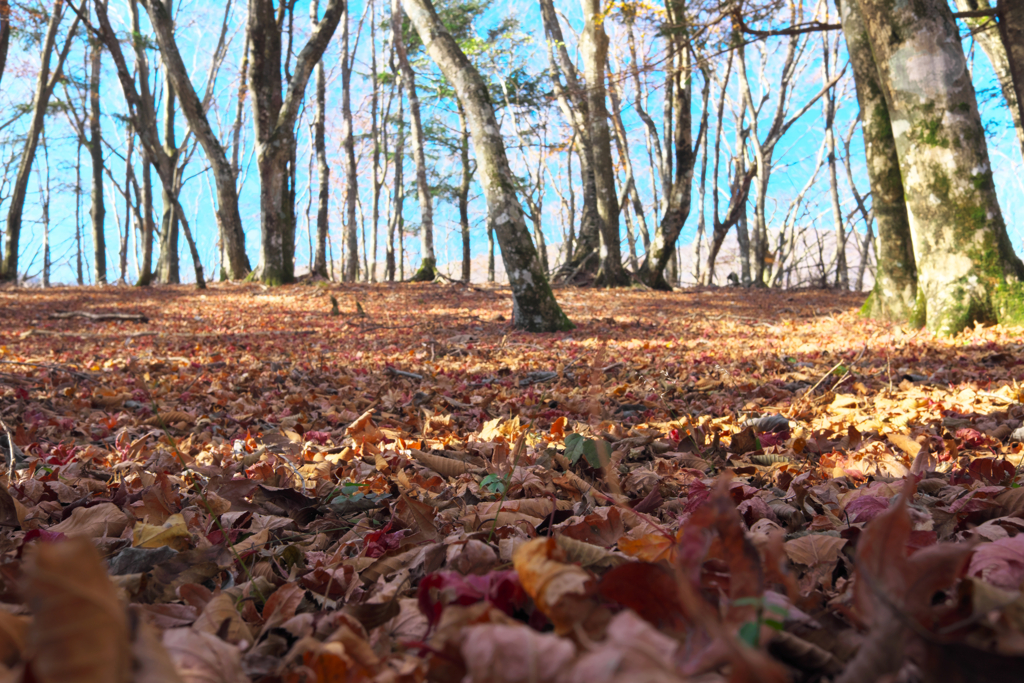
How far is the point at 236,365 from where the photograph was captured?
5.80 metres

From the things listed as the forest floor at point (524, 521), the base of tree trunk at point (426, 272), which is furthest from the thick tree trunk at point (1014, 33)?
the base of tree trunk at point (426, 272)

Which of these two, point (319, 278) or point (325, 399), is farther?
point (319, 278)

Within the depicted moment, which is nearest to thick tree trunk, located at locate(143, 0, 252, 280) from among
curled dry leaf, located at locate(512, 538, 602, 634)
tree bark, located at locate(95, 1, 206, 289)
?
tree bark, located at locate(95, 1, 206, 289)

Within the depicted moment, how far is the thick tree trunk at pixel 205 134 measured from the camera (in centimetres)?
1337

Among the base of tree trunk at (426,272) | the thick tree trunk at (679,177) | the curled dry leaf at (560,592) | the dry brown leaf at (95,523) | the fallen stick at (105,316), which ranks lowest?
the dry brown leaf at (95,523)

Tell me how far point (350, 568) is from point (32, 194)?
4093cm

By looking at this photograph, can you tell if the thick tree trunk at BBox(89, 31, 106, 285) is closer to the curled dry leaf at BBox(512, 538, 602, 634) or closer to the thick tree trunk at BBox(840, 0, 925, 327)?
the thick tree trunk at BBox(840, 0, 925, 327)

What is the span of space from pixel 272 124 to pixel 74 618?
16495 mm

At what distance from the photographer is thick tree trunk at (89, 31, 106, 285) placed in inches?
848

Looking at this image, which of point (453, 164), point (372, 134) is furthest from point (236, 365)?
point (453, 164)

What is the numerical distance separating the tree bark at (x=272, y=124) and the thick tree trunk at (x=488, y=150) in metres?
7.77

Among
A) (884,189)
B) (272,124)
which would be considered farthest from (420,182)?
(884,189)

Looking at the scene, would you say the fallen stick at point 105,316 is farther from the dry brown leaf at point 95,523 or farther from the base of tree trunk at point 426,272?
the dry brown leaf at point 95,523

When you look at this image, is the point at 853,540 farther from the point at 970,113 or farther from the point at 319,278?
the point at 319,278
